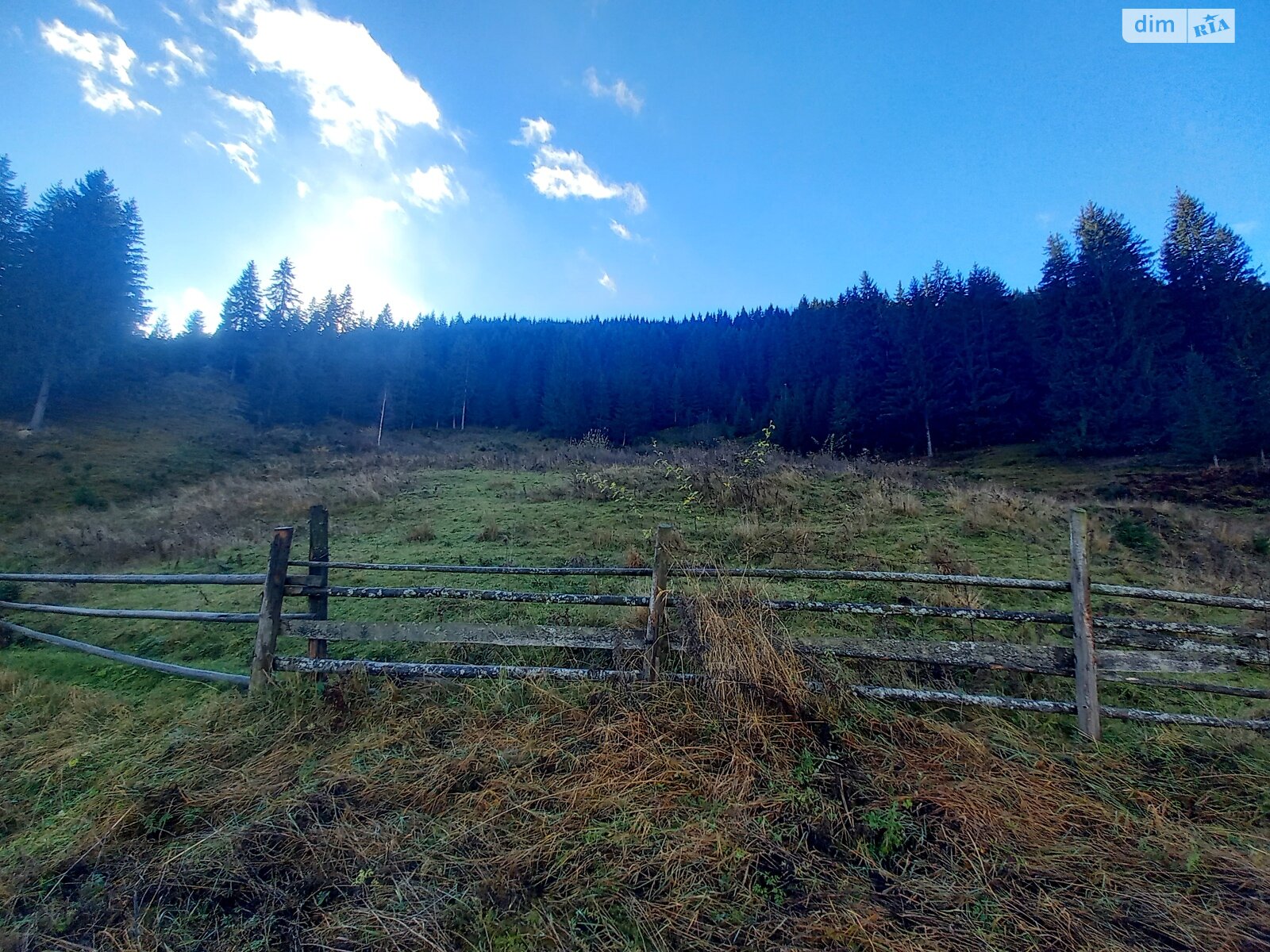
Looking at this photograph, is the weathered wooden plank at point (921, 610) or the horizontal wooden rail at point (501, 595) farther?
the horizontal wooden rail at point (501, 595)

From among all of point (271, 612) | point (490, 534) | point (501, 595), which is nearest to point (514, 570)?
point (501, 595)

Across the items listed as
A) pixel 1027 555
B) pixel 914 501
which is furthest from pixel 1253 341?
pixel 1027 555

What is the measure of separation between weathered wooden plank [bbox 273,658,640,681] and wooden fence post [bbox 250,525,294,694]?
0.34 feet

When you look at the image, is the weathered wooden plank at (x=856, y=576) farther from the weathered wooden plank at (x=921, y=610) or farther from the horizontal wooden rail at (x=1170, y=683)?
the horizontal wooden rail at (x=1170, y=683)

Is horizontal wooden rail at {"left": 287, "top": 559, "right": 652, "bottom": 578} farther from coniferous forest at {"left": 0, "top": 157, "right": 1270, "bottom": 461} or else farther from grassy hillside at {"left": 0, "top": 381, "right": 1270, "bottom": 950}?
coniferous forest at {"left": 0, "top": 157, "right": 1270, "bottom": 461}

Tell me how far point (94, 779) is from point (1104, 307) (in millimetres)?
48395

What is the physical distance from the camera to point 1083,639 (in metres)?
3.87

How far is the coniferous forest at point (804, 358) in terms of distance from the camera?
30078mm

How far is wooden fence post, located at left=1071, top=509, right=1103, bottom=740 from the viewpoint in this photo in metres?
3.80

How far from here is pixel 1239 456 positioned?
79.0 feet

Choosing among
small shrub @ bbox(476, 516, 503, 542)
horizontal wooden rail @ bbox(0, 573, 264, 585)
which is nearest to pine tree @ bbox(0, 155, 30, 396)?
horizontal wooden rail @ bbox(0, 573, 264, 585)

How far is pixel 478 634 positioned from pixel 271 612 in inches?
74.2

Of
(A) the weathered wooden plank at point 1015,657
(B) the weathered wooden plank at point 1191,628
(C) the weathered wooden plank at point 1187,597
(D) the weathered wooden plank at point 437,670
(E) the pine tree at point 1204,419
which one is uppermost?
(E) the pine tree at point 1204,419

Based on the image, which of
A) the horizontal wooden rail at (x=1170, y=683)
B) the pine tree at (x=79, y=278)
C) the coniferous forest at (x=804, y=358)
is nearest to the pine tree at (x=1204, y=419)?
the coniferous forest at (x=804, y=358)
